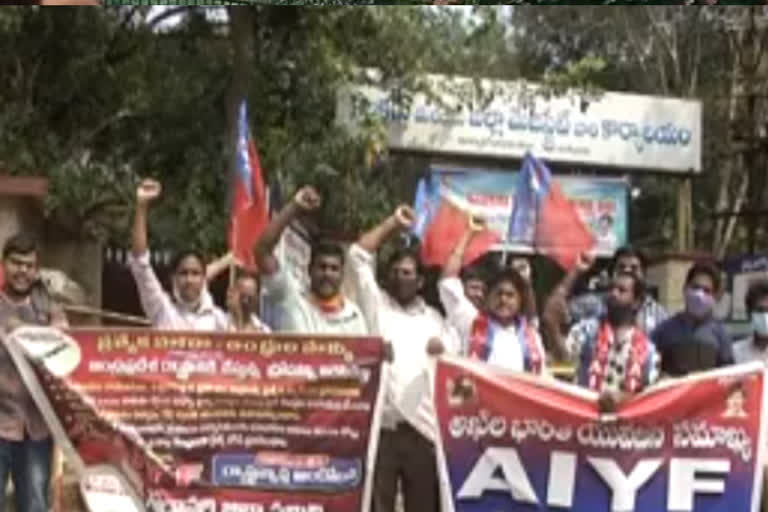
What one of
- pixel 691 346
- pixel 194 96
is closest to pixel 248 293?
pixel 691 346

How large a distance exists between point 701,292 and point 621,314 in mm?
596

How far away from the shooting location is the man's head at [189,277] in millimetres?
Result: 6691

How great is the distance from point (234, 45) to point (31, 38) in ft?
8.35

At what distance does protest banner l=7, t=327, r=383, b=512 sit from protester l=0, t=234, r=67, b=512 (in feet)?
0.25

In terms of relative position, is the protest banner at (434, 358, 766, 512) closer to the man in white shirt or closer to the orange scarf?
the man in white shirt

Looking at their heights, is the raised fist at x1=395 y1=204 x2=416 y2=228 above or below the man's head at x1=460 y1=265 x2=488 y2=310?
above

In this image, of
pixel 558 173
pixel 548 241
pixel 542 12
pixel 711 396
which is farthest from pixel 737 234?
pixel 711 396

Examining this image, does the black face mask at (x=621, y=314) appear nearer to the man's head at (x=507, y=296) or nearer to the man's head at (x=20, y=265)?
the man's head at (x=507, y=296)

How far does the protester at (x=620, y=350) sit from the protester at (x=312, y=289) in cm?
104

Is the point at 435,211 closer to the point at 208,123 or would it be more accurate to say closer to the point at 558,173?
the point at 208,123

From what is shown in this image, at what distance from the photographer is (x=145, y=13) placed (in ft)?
57.3

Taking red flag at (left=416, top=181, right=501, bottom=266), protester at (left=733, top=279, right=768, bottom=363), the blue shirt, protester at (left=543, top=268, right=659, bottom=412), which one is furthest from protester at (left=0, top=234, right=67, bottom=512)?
red flag at (left=416, top=181, right=501, bottom=266)

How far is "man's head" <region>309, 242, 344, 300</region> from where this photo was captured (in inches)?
255

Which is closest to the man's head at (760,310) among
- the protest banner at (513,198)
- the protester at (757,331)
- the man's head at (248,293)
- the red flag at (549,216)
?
the protester at (757,331)
